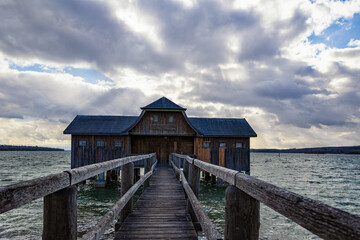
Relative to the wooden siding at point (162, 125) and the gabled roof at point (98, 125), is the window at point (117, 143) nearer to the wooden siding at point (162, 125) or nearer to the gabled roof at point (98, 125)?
the gabled roof at point (98, 125)

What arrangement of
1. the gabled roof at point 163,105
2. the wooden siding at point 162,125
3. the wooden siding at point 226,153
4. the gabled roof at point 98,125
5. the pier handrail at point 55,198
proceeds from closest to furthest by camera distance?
the pier handrail at point 55,198, the gabled roof at point 163,105, the wooden siding at point 162,125, the gabled roof at point 98,125, the wooden siding at point 226,153

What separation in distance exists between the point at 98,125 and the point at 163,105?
6.43m

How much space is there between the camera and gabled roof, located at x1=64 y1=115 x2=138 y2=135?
21761 millimetres

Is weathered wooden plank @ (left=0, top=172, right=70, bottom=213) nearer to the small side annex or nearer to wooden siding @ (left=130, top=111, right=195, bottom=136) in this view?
the small side annex

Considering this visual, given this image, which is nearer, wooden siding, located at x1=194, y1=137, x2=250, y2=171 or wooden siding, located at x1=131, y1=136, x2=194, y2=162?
wooden siding, located at x1=194, y1=137, x2=250, y2=171

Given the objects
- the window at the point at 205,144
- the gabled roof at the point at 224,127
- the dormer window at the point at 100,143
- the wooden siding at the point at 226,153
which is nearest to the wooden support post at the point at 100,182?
the dormer window at the point at 100,143

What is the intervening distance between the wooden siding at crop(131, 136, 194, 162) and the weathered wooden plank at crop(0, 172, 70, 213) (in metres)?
21.2

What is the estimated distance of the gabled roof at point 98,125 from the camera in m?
21.8

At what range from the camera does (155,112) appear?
21672 millimetres

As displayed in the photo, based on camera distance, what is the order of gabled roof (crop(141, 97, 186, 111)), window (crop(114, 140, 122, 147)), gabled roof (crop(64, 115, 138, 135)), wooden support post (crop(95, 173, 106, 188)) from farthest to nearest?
wooden support post (crop(95, 173, 106, 188)) < window (crop(114, 140, 122, 147)) < gabled roof (crop(64, 115, 138, 135)) < gabled roof (crop(141, 97, 186, 111))

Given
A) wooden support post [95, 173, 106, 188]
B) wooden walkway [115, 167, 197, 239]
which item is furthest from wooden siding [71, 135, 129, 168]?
wooden walkway [115, 167, 197, 239]

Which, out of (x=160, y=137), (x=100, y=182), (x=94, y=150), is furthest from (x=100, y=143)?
(x=160, y=137)

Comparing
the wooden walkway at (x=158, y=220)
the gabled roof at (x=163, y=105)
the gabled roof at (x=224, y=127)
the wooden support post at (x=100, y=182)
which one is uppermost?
the gabled roof at (x=163, y=105)

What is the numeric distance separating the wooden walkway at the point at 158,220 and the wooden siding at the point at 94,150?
575 inches
